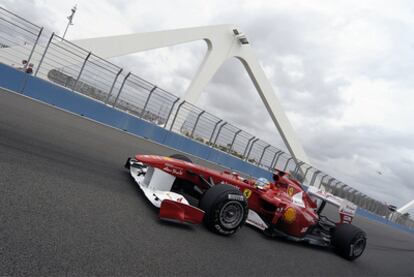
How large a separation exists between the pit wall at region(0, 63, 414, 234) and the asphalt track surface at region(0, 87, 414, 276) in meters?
6.14

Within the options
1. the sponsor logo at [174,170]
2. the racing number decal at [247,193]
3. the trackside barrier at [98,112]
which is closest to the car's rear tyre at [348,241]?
the racing number decal at [247,193]

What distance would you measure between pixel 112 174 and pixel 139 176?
42cm

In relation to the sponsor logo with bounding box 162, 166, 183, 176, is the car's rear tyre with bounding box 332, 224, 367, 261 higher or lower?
lower

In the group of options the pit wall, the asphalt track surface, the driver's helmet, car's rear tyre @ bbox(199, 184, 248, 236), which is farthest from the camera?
the pit wall

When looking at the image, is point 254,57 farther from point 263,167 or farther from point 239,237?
Answer: point 239,237

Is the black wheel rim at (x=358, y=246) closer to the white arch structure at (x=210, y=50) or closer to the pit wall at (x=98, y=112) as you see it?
the pit wall at (x=98, y=112)

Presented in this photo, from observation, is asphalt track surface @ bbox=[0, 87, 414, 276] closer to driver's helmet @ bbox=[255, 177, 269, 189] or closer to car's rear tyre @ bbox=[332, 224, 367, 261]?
car's rear tyre @ bbox=[332, 224, 367, 261]

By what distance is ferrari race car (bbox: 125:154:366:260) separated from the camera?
3938 mm

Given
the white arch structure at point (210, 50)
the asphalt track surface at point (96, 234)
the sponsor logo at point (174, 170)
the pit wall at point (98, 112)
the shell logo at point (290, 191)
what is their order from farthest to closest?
the white arch structure at point (210, 50)
the pit wall at point (98, 112)
the shell logo at point (290, 191)
the sponsor logo at point (174, 170)
the asphalt track surface at point (96, 234)

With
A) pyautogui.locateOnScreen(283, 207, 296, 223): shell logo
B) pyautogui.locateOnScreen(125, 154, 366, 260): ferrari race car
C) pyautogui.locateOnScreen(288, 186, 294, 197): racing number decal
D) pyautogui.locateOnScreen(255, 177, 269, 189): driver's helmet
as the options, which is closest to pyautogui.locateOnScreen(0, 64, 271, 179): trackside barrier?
pyautogui.locateOnScreen(125, 154, 366, 260): ferrari race car

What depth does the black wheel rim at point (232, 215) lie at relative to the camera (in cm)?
407

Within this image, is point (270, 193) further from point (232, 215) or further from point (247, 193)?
point (232, 215)

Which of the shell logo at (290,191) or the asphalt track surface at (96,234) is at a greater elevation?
the shell logo at (290,191)

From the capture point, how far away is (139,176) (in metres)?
4.92
